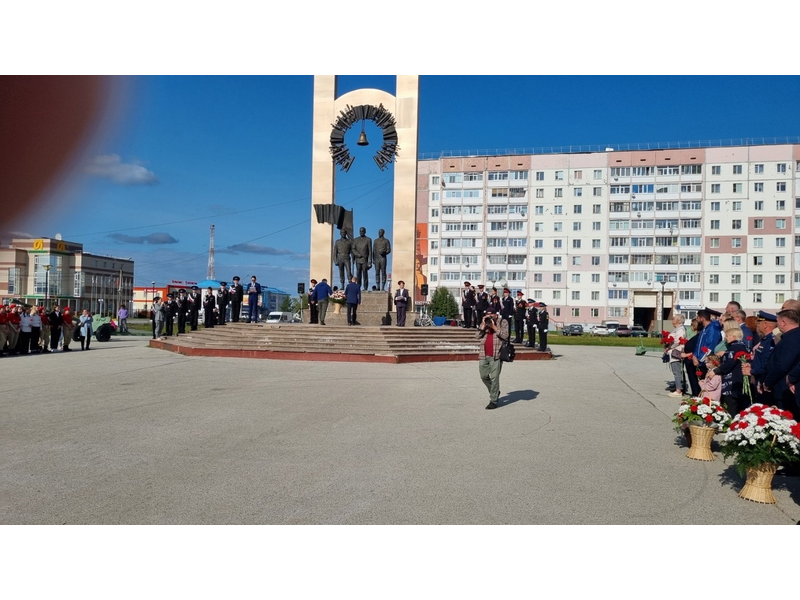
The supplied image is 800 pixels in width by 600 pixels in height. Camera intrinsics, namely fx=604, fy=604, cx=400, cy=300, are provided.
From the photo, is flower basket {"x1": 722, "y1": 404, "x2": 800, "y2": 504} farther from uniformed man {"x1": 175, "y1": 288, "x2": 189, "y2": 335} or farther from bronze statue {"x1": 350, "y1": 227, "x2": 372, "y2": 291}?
uniformed man {"x1": 175, "y1": 288, "x2": 189, "y2": 335}

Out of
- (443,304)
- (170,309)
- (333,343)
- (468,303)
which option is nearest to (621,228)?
(443,304)

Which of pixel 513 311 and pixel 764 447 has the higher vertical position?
pixel 513 311

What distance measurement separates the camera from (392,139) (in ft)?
83.0

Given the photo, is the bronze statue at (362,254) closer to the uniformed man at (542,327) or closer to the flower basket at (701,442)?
the uniformed man at (542,327)

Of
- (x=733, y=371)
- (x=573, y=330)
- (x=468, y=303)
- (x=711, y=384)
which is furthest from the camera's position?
(x=573, y=330)

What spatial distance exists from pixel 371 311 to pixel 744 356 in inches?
660

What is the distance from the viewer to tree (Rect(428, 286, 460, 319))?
70.1 metres

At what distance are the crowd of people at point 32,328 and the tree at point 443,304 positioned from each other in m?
50.7

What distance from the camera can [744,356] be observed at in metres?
7.07

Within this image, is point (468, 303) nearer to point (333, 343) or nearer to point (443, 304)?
point (333, 343)

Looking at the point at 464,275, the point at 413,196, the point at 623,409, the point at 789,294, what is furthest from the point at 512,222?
the point at 623,409

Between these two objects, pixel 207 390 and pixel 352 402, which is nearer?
pixel 352 402
